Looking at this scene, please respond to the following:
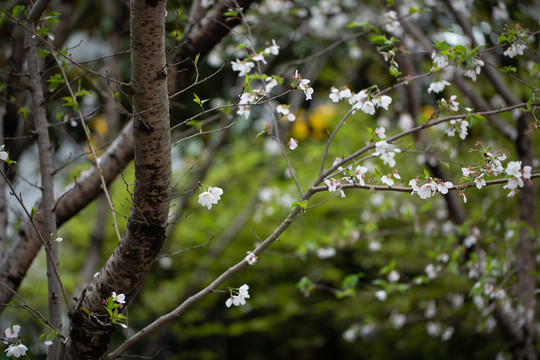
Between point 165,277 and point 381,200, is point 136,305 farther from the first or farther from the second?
point 381,200

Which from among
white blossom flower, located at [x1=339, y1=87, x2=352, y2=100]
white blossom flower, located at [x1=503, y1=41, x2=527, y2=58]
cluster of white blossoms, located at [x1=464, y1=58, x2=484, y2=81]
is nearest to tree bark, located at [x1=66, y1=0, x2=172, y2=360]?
white blossom flower, located at [x1=339, y1=87, x2=352, y2=100]

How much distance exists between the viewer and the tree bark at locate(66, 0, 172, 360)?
1.29 metres

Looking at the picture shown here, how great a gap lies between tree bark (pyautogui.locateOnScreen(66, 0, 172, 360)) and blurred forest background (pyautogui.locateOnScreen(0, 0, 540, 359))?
1.27 metres

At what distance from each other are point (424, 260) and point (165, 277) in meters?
3.51

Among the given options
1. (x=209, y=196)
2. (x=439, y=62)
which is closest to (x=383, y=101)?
(x=439, y=62)

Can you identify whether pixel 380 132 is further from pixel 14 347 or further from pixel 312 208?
pixel 312 208

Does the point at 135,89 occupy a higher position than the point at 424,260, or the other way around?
the point at 135,89

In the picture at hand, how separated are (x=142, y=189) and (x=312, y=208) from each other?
123 inches

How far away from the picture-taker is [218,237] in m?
5.49

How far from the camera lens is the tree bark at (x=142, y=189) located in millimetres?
1291

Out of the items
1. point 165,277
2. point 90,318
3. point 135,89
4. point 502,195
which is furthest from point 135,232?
point 165,277

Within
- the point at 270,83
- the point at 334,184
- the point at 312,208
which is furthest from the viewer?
the point at 312,208

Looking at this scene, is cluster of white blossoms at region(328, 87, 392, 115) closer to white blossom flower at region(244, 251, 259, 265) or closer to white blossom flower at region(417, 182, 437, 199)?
white blossom flower at region(417, 182, 437, 199)

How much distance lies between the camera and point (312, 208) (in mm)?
4414
